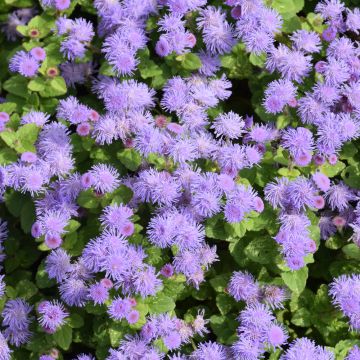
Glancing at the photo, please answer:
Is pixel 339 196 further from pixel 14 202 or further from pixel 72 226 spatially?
pixel 14 202

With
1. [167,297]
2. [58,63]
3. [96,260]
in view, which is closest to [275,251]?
[167,297]

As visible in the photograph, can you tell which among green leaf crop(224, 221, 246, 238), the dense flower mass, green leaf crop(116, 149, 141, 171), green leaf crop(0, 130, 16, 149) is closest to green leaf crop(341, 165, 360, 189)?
the dense flower mass

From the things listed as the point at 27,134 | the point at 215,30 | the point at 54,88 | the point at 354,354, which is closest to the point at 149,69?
the point at 215,30

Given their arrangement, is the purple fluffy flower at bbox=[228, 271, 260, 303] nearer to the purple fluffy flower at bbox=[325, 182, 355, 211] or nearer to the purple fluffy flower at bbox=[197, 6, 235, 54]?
the purple fluffy flower at bbox=[325, 182, 355, 211]

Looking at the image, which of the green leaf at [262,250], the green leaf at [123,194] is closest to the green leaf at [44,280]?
the green leaf at [123,194]

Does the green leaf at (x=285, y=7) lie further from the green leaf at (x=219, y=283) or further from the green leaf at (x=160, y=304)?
the green leaf at (x=160, y=304)

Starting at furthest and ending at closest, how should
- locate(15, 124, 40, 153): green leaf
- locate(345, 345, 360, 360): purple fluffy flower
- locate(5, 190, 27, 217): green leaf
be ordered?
locate(5, 190, 27, 217): green leaf
locate(15, 124, 40, 153): green leaf
locate(345, 345, 360, 360): purple fluffy flower
